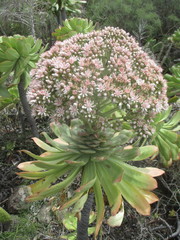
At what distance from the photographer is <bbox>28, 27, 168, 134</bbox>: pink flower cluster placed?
148cm

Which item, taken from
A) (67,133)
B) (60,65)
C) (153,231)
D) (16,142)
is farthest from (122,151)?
(16,142)

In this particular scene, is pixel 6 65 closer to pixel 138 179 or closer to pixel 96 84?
pixel 96 84

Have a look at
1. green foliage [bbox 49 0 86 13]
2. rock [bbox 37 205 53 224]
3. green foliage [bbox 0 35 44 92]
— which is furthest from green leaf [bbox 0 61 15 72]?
green foliage [bbox 49 0 86 13]

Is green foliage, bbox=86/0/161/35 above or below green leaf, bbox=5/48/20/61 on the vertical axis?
below

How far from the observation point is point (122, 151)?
158 cm

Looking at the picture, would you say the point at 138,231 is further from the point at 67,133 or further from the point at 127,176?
the point at 67,133

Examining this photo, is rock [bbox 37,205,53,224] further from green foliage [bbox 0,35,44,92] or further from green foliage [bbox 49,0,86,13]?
green foliage [bbox 49,0,86,13]

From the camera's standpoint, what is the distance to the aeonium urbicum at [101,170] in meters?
1.51

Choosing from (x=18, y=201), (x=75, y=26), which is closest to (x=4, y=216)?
(x=18, y=201)

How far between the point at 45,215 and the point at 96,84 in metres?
1.65

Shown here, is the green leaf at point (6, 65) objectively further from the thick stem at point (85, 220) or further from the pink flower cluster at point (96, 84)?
the thick stem at point (85, 220)

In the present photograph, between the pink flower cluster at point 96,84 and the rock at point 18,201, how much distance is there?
1.32m

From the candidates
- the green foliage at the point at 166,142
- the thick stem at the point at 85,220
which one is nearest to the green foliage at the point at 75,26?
the green foliage at the point at 166,142

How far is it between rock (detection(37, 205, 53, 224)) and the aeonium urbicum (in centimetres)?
103
